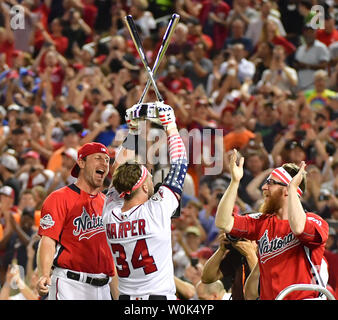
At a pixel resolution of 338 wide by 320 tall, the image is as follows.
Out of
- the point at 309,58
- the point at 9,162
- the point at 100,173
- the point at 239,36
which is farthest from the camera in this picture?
the point at 239,36

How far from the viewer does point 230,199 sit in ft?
19.2

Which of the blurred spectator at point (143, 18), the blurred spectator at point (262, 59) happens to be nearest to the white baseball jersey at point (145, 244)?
the blurred spectator at point (262, 59)

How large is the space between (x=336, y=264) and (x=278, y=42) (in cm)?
540

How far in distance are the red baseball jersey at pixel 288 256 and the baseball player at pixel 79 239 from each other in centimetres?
120

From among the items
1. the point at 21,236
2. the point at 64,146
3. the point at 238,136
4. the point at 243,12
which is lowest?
the point at 21,236

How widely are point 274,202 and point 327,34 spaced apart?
7.71 metres

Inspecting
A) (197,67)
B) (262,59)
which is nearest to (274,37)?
(262,59)

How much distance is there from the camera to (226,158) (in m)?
11.0

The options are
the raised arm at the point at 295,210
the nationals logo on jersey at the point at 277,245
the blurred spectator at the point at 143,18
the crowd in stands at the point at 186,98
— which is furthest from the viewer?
the blurred spectator at the point at 143,18

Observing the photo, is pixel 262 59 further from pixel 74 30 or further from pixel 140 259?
pixel 140 259

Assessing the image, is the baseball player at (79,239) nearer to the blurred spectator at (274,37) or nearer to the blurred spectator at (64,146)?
the blurred spectator at (64,146)

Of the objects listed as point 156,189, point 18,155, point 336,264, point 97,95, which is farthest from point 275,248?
point 97,95

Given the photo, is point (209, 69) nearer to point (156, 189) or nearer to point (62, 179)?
point (62, 179)

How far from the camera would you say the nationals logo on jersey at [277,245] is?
5.81m
